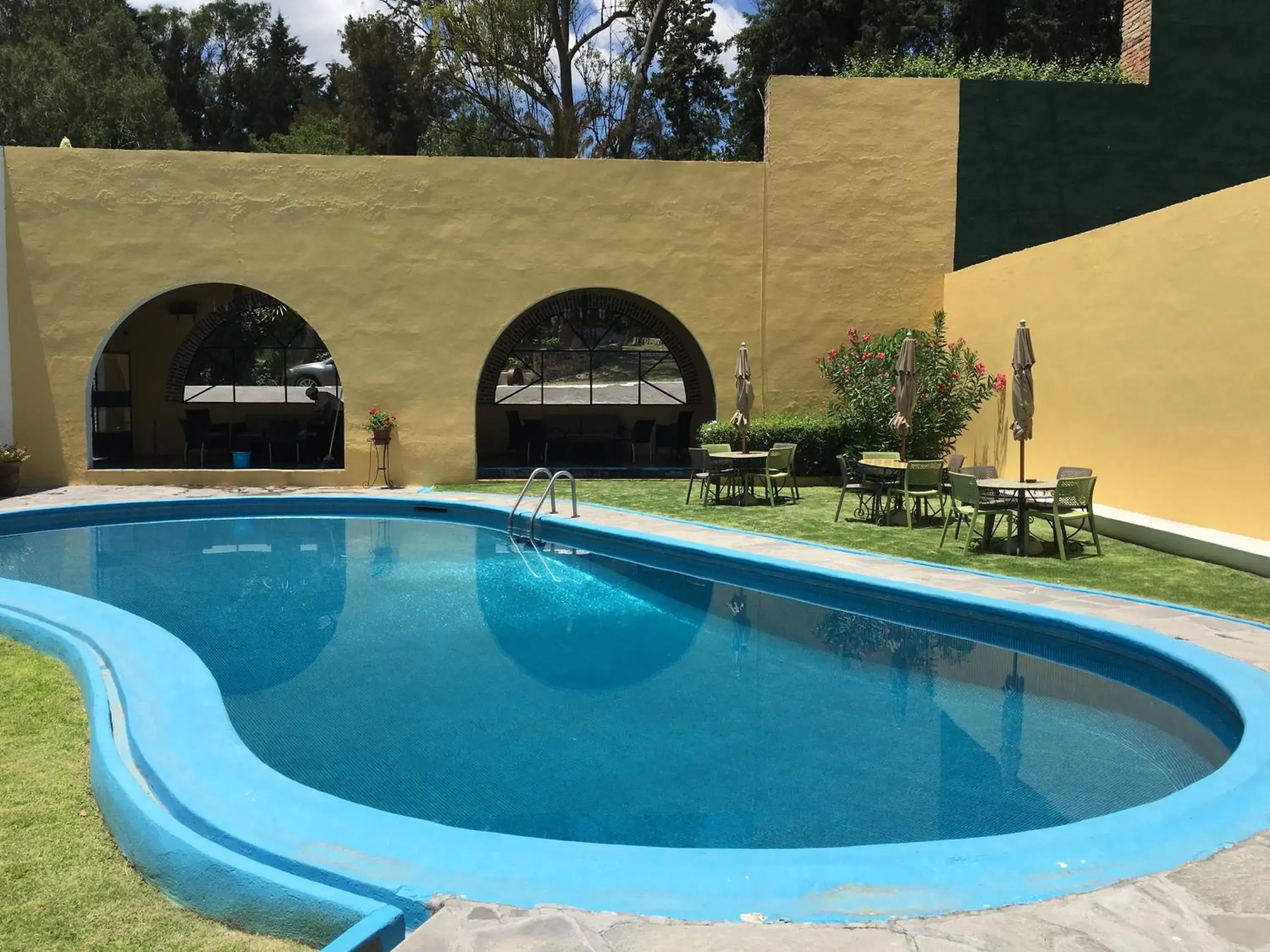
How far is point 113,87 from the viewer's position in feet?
89.3

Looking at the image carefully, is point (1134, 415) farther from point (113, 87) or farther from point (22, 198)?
point (113, 87)

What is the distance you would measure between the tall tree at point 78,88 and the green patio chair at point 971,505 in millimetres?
25951

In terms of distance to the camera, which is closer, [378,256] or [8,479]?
[8,479]

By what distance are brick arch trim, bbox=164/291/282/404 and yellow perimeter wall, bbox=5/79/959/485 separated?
3.29 meters

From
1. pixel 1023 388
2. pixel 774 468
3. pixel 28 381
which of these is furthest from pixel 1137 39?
pixel 28 381

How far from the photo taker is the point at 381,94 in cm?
3216

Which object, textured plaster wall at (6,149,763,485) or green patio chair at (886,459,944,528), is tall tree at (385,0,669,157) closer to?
textured plaster wall at (6,149,763,485)

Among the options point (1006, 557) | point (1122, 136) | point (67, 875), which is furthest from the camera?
point (1122, 136)

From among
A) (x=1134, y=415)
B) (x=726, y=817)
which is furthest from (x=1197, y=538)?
(x=726, y=817)

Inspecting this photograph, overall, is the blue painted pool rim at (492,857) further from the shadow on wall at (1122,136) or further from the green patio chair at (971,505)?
the shadow on wall at (1122,136)

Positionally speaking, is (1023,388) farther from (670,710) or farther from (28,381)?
(28,381)

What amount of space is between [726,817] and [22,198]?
13.9m

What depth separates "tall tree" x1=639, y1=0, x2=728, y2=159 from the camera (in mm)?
28156

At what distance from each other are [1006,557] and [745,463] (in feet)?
12.7
